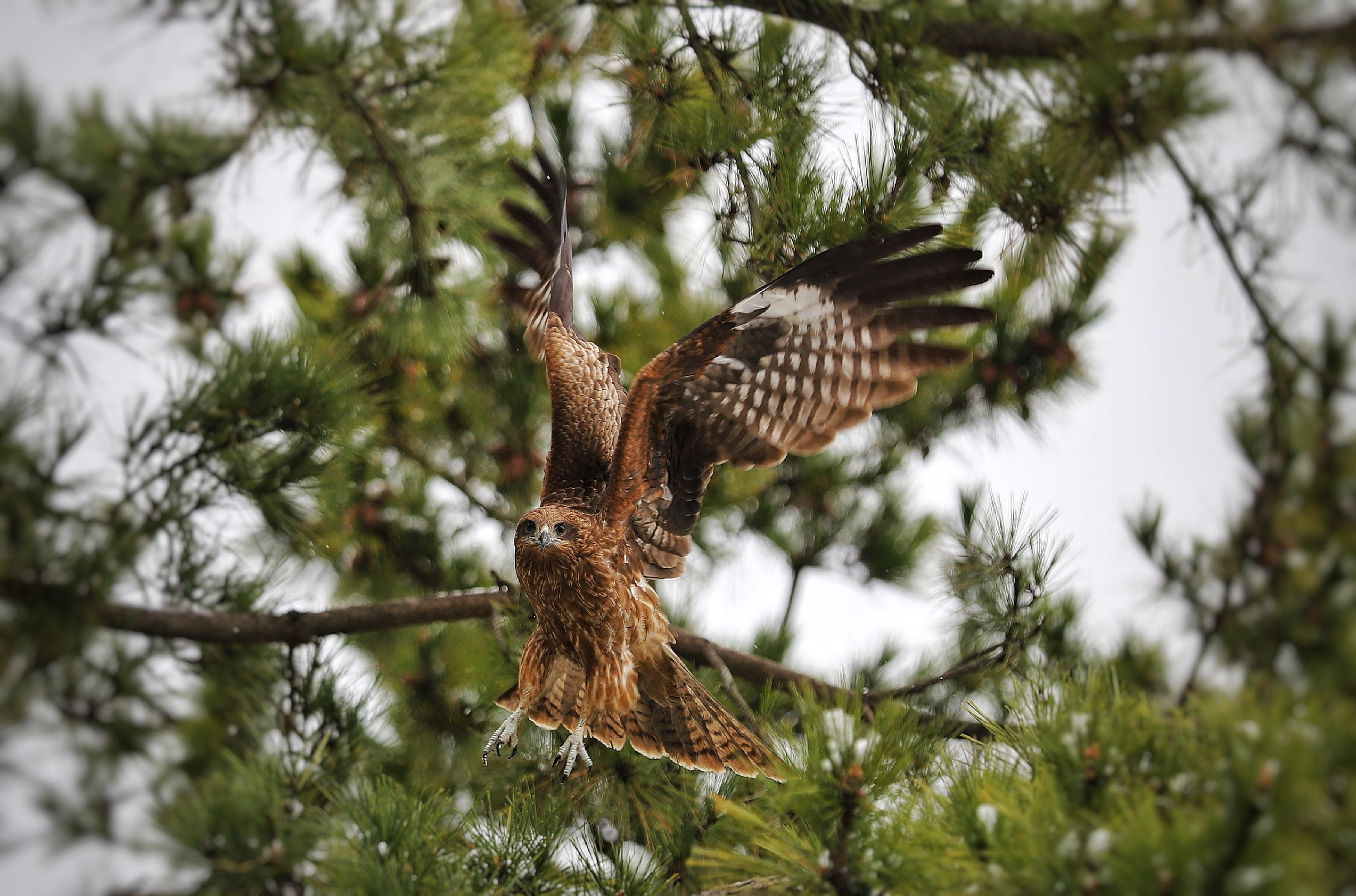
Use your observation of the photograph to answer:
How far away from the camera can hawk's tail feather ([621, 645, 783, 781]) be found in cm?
127

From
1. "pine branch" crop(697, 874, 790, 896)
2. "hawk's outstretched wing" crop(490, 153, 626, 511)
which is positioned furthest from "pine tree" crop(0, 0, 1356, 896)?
"hawk's outstretched wing" crop(490, 153, 626, 511)

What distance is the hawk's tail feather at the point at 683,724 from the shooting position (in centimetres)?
127

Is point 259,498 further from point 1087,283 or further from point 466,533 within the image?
point 1087,283

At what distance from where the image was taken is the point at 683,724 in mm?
1288

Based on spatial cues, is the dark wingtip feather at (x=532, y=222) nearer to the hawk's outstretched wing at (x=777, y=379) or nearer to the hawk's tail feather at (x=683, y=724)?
the hawk's outstretched wing at (x=777, y=379)

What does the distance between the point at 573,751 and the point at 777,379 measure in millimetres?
546

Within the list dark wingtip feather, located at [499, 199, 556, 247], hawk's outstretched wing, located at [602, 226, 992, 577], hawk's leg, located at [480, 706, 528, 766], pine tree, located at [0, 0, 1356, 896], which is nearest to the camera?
pine tree, located at [0, 0, 1356, 896]

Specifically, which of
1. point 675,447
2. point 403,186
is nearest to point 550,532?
point 675,447

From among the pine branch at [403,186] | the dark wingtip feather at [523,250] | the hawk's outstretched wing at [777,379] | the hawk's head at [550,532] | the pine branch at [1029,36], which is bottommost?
the hawk's head at [550,532]

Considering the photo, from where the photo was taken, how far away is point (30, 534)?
4.89ft

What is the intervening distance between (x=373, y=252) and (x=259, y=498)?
0.67m

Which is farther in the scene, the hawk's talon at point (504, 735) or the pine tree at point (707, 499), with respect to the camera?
the hawk's talon at point (504, 735)

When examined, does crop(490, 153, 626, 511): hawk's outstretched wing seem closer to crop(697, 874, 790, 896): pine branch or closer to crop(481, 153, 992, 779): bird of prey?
crop(481, 153, 992, 779): bird of prey

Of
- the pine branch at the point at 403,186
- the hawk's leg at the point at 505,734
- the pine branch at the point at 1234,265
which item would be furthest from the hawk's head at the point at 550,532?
the pine branch at the point at 1234,265
